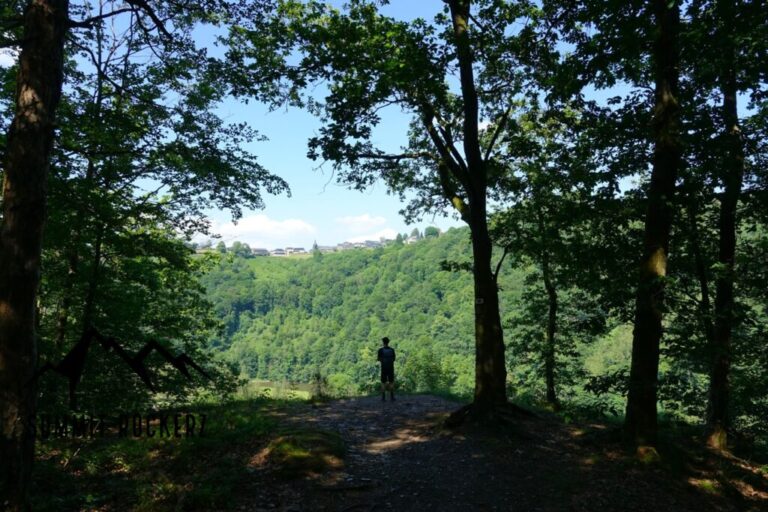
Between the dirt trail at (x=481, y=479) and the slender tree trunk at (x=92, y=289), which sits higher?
the slender tree trunk at (x=92, y=289)

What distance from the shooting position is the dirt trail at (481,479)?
643cm

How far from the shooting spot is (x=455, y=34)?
32.7 feet

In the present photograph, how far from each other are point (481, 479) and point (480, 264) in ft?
16.2

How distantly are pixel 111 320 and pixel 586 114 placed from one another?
486 inches

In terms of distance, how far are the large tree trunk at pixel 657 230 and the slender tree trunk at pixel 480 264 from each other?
2.94 metres

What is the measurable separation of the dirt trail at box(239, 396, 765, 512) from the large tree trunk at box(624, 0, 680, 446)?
1.12 m

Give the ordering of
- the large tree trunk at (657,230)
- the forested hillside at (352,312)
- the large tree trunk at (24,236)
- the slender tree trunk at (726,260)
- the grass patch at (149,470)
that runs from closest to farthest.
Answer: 1. the large tree trunk at (24,236)
2. the grass patch at (149,470)
3. the large tree trunk at (657,230)
4. the slender tree trunk at (726,260)
5. the forested hillside at (352,312)

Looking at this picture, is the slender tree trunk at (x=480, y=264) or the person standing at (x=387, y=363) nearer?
the slender tree trunk at (x=480, y=264)

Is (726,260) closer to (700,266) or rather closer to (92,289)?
(700,266)

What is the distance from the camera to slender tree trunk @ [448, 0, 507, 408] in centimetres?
1039

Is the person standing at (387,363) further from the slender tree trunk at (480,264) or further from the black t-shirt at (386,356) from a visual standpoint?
the slender tree trunk at (480,264)

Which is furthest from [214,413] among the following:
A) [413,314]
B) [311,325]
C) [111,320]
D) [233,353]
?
[311,325]

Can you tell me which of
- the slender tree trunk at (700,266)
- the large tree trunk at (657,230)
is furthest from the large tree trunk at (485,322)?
the slender tree trunk at (700,266)

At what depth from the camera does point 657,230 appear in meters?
8.20
